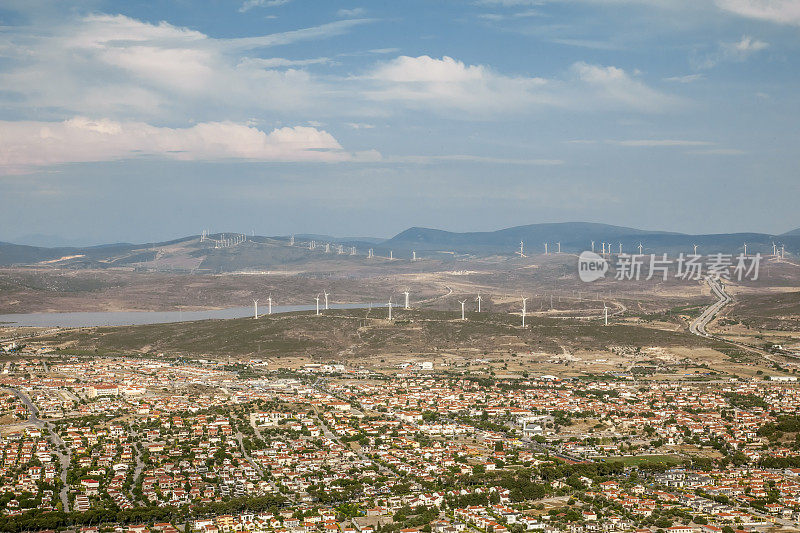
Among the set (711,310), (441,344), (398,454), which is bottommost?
(398,454)

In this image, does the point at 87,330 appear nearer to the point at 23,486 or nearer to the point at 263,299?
the point at 263,299

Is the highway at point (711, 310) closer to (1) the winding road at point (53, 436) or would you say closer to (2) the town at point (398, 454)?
(2) the town at point (398, 454)

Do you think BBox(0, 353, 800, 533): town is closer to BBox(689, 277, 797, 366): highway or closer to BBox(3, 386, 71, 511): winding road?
BBox(3, 386, 71, 511): winding road

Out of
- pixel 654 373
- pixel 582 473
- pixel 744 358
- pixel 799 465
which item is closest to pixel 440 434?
pixel 582 473

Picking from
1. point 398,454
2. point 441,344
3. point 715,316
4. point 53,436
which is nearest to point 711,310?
point 715,316

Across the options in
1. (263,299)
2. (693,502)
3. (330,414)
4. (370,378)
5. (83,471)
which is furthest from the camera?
(263,299)

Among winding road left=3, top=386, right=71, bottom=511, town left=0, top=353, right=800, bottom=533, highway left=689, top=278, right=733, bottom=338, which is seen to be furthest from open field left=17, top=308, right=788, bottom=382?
winding road left=3, top=386, right=71, bottom=511

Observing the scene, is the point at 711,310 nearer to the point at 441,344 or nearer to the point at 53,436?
the point at 441,344

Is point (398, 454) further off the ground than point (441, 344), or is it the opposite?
point (441, 344)

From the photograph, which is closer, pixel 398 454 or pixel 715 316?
pixel 398 454

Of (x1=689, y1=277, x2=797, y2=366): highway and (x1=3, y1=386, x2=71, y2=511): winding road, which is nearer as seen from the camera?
(x1=3, y1=386, x2=71, y2=511): winding road

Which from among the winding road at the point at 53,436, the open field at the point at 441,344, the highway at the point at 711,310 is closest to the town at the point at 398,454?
the winding road at the point at 53,436
